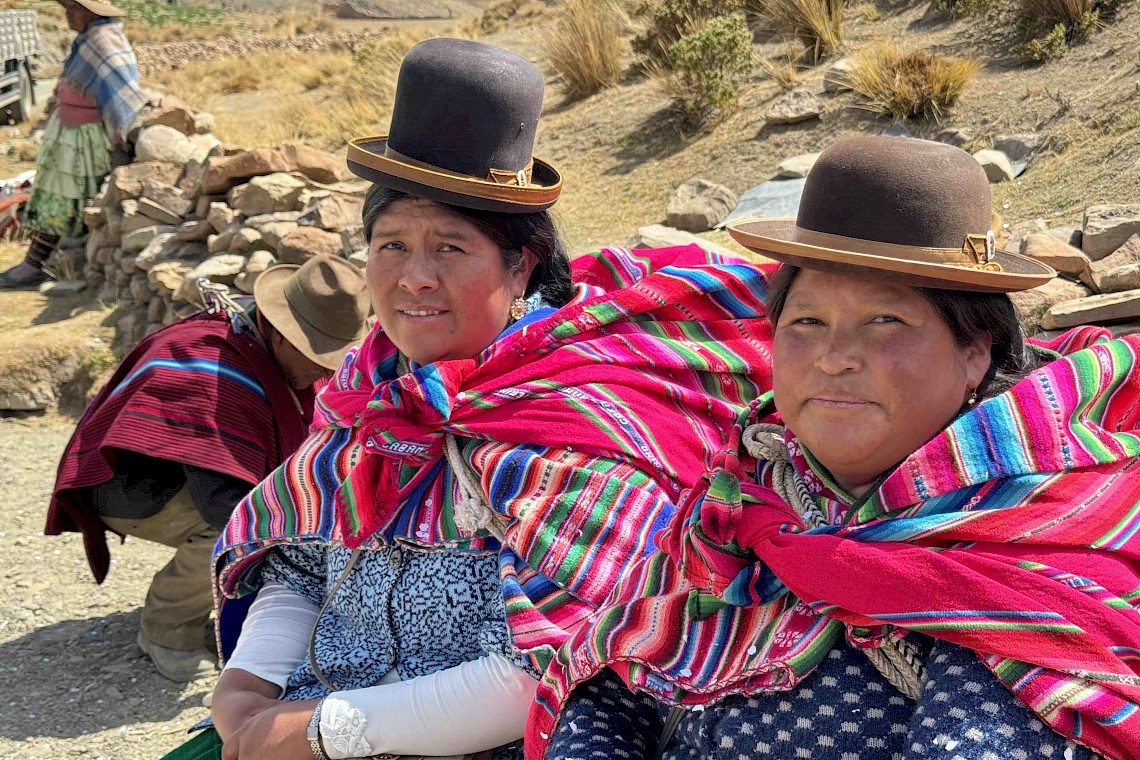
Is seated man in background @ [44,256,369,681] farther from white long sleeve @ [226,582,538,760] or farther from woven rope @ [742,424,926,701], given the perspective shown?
woven rope @ [742,424,926,701]

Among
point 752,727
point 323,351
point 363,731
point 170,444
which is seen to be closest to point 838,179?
point 752,727

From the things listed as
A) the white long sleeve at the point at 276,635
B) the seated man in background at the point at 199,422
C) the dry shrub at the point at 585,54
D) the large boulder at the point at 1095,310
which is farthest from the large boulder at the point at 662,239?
the dry shrub at the point at 585,54

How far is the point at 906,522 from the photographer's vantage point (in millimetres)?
1465

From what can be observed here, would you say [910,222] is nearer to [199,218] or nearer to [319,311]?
[319,311]

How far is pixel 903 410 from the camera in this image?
1544mm

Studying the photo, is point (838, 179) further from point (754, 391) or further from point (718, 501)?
point (754, 391)

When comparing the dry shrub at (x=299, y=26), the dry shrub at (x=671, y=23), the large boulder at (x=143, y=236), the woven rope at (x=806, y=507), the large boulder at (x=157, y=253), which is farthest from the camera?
the dry shrub at (x=299, y=26)

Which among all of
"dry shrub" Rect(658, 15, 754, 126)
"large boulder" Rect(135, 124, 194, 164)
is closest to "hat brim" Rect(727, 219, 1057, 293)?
"dry shrub" Rect(658, 15, 754, 126)

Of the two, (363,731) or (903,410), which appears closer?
(903,410)

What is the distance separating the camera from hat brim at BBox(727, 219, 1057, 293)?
149cm

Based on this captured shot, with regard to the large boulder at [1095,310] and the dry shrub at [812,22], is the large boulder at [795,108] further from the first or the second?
the large boulder at [1095,310]

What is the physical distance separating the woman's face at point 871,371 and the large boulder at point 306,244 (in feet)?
16.9

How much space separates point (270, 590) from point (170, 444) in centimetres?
121

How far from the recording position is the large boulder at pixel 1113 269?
3221mm
